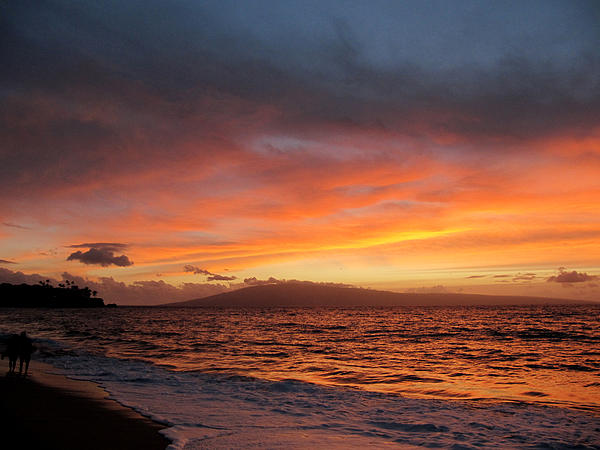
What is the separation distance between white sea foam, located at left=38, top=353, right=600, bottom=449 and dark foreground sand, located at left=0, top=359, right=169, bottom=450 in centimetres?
65

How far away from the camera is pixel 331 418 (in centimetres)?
1238

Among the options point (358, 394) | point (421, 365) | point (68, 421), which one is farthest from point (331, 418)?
point (421, 365)

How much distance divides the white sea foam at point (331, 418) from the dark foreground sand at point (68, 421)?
0.65 metres

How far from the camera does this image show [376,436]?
10547mm

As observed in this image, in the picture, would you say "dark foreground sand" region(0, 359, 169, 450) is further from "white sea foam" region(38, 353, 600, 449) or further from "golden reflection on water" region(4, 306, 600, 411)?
"golden reflection on water" region(4, 306, 600, 411)

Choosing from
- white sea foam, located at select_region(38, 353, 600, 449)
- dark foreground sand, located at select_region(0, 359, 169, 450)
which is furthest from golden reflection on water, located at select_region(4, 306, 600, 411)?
dark foreground sand, located at select_region(0, 359, 169, 450)

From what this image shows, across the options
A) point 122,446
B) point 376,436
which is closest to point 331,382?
point 376,436

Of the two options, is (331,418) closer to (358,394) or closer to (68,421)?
(358,394)

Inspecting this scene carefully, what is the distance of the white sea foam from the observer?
1002cm

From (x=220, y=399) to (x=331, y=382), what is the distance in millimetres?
5792

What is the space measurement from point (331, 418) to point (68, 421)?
703 cm

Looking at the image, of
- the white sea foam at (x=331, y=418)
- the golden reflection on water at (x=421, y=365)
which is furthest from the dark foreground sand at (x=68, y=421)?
the golden reflection on water at (x=421, y=365)

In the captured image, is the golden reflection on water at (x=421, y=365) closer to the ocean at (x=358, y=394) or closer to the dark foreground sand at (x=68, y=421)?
the ocean at (x=358, y=394)

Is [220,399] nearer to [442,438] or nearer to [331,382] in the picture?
[331,382]
